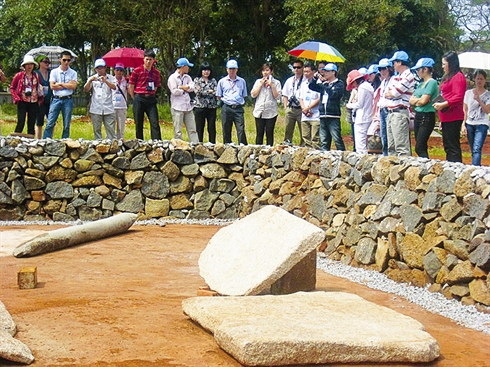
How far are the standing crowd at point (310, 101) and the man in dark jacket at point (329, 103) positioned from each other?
0.02 meters

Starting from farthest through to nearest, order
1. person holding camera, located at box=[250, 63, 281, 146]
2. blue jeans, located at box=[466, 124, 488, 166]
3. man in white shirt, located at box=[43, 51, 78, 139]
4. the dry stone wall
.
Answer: person holding camera, located at box=[250, 63, 281, 146], man in white shirt, located at box=[43, 51, 78, 139], blue jeans, located at box=[466, 124, 488, 166], the dry stone wall

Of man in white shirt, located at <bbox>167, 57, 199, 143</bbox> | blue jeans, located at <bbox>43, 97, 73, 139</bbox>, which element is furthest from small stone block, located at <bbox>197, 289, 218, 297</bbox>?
blue jeans, located at <bbox>43, 97, 73, 139</bbox>

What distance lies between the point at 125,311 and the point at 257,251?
5.02ft

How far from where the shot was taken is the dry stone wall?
24.6ft

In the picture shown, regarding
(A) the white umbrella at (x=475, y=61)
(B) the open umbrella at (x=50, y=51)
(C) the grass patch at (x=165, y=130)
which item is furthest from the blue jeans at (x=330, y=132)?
(B) the open umbrella at (x=50, y=51)

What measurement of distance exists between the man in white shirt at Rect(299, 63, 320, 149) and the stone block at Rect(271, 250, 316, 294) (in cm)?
513

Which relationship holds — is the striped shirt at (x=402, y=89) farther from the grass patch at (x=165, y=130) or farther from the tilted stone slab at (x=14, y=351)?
the grass patch at (x=165, y=130)

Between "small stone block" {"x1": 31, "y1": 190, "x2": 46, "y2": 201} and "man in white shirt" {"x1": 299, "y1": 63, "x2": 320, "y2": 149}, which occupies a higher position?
"man in white shirt" {"x1": 299, "y1": 63, "x2": 320, "y2": 149}

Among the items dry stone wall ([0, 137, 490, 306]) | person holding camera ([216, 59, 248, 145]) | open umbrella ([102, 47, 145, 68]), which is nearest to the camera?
dry stone wall ([0, 137, 490, 306])

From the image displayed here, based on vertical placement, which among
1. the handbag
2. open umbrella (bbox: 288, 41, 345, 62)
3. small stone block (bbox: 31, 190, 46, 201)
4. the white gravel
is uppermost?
open umbrella (bbox: 288, 41, 345, 62)

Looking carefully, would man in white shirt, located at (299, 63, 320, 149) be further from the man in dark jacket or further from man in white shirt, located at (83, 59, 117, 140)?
man in white shirt, located at (83, 59, 117, 140)

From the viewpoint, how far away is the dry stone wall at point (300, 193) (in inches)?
295

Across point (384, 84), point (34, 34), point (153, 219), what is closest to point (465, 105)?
point (384, 84)

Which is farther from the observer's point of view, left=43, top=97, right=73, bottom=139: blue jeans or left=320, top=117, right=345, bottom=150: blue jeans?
left=43, top=97, right=73, bottom=139: blue jeans
